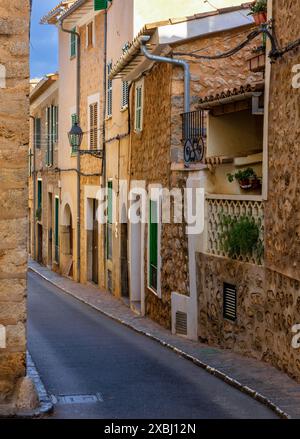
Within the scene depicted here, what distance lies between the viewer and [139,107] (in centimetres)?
2195

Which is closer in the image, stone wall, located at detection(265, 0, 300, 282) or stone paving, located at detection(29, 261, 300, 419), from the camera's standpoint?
stone paving, located at detection(29, 261, 300, 419)

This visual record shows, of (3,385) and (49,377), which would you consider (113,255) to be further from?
(3,385)

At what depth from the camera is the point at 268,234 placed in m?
13.1

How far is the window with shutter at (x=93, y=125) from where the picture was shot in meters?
28.1

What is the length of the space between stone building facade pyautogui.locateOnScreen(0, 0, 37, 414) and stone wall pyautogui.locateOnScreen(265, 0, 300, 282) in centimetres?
371

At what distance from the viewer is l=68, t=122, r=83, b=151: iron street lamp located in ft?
89.0

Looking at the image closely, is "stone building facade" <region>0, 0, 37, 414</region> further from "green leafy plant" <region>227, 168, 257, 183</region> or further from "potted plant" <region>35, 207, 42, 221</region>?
"potted plant" <region>35, 207, 42, 221</region>

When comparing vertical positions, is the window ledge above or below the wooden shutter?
above

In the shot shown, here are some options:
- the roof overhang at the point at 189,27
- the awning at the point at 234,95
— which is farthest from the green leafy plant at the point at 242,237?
the roof overhang at the point at 189,27

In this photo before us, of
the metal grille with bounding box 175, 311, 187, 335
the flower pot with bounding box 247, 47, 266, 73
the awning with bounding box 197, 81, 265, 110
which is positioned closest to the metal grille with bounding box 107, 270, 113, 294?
the metal grille with bounding box 175, 311, 187, 335

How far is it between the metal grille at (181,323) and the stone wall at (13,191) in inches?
276

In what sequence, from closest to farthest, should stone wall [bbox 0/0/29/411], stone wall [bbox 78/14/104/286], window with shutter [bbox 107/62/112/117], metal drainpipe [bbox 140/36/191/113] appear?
stone wall [bbox 0/0/29/411] < metal drainpipe [bbox 140/36/191/113] < window with shutter [bbox 107/62/112/117] < stone wall [bbox 78/14/104/286]

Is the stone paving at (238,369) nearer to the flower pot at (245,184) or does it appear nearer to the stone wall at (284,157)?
the stone wall at (284,157)

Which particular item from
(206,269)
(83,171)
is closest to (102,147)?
(83,171)
